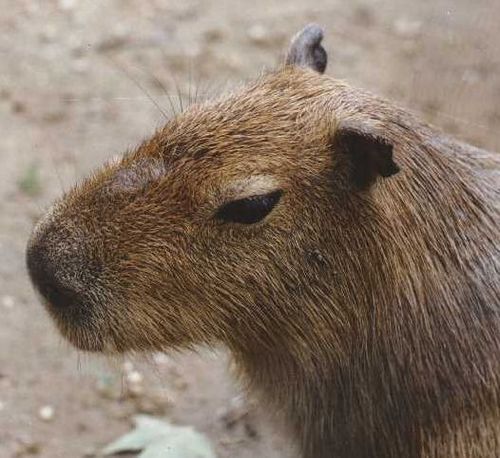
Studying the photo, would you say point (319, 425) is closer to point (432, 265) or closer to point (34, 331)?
point (432, 265)

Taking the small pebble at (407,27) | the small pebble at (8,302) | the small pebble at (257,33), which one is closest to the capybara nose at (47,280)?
the small pebble at (8,302)

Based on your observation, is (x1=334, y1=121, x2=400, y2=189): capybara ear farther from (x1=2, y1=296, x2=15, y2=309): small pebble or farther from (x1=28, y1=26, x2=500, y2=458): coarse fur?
(x1=2, y1=296, x2=15, y2=309): small pebble

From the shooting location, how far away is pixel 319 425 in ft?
13.9

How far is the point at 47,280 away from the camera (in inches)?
149

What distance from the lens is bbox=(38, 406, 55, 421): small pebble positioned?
17.9ft

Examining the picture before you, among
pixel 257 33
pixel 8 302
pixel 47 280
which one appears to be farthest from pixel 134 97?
pixel 47 280

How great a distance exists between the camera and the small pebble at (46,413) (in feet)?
17.9

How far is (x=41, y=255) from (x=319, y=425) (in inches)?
48.5

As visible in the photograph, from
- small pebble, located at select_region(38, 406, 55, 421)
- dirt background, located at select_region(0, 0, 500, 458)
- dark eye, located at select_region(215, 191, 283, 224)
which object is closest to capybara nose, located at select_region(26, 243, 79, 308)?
dark eye, located at select_region(215, 191, 283, 224)

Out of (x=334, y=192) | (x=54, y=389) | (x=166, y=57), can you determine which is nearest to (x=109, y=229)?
(x=334, y=192)

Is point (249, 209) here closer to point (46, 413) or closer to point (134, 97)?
point (46, 413)

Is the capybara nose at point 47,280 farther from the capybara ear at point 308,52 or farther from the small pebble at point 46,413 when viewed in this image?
the small pebble at point 46,413

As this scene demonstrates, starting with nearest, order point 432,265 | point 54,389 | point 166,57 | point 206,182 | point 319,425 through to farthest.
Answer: point 206,182 < point 432,265 < point 319,425 < point 54,389 < point 166,57

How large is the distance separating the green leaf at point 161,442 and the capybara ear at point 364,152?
1931 mm
